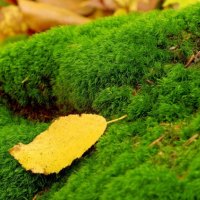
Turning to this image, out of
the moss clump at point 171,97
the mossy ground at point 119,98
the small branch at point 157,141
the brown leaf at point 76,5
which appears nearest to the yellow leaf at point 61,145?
the mossy ground at point 119,98

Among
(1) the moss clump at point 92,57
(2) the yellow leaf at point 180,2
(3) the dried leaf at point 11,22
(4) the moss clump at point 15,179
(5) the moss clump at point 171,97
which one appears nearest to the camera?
(5) the moss clump at point 171,97

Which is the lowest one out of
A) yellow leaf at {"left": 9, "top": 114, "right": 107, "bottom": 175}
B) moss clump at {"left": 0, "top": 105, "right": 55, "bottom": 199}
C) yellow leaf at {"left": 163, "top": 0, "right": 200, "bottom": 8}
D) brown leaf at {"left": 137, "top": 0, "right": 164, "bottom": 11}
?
moss clump at {"left": 0, "top": 105, "right": 55, "bottom": 199}

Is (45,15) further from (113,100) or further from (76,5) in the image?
(113,100)

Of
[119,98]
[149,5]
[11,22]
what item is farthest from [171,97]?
[11,22]

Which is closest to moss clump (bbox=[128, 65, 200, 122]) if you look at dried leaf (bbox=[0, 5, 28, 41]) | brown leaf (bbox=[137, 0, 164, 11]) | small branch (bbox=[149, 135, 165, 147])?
small branch (bbox=[149, 135, 165, 147])

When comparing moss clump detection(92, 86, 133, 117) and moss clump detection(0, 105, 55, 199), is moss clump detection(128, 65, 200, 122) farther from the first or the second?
moss clump detection(0, 105, 55, 199)

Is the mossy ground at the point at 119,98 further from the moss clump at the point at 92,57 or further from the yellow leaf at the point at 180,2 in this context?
the yellow leaf at the point at 180,2
